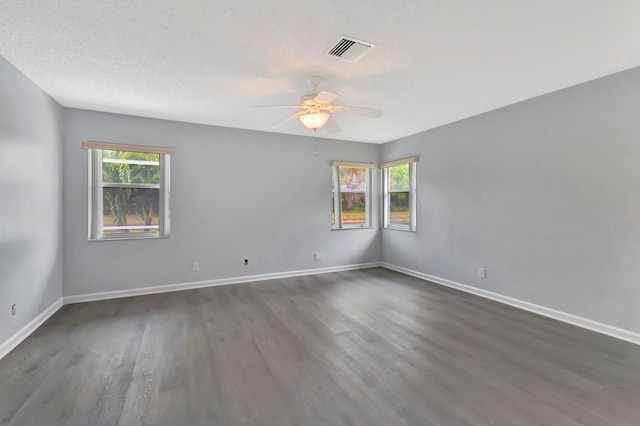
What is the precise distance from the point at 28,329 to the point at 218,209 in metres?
2.52

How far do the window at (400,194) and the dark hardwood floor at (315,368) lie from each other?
2073 mm

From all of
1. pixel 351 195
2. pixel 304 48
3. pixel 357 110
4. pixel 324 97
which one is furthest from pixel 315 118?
pixel 351 195

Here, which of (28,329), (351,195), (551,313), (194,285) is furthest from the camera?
(351,195)

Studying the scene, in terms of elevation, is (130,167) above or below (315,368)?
above

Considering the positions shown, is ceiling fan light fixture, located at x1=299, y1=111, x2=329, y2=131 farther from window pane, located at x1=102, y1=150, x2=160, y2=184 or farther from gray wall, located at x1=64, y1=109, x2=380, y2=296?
window pane, located at x1=102, y1=150, x2=160, y2=184

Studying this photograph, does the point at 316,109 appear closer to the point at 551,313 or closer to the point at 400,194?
the point at 400,194

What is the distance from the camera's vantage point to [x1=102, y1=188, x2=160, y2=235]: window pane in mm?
4105

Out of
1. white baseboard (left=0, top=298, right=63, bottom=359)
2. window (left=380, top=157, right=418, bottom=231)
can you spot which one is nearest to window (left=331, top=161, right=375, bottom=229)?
window (left=380, top=157, right=418, bottom=231)

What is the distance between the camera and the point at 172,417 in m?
1.78

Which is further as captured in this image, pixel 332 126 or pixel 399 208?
pixel 399 208

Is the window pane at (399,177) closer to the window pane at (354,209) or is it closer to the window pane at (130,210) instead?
the window pane at (354,209)

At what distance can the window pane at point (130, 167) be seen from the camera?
13.4 feet

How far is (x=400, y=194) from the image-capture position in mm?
5727

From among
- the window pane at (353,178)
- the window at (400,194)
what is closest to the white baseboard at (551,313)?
the window at (400,194)
